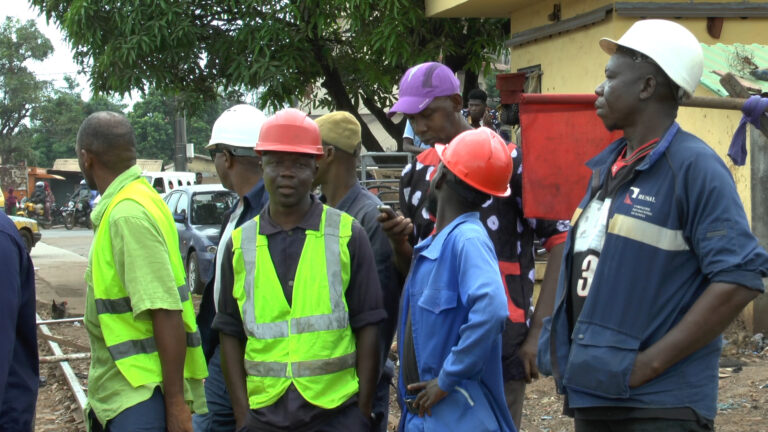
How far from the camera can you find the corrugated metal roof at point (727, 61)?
778 centimetres

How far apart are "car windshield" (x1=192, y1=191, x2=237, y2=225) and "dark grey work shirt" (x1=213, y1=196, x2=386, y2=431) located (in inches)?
436

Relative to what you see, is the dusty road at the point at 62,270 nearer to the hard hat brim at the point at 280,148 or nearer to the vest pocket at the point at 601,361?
the hard hat brim at the point at 280,148

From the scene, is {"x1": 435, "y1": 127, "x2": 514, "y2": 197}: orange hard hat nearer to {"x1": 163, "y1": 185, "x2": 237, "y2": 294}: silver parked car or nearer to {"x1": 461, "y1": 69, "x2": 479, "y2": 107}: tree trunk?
{"x1": 163, "y1": 185, "x2": 237, "y2": 294}: silver parked car

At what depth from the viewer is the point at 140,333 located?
3045 millimetres

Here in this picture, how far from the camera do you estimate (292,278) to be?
301cm

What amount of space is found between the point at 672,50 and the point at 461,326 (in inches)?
41.6

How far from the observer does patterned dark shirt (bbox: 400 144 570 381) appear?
3246 mm

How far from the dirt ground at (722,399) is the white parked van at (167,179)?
17.2 meters

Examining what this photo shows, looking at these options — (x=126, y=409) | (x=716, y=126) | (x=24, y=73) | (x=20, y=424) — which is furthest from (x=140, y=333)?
(x=24, y=73)

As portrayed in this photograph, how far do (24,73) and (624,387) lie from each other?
48.6m

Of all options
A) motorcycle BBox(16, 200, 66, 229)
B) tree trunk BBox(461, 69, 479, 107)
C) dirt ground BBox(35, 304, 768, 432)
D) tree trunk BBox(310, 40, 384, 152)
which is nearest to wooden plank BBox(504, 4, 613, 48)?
tree trunk BBox(461, 69, 479, 107)

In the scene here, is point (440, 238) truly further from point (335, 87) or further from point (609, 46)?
point (335, 87)

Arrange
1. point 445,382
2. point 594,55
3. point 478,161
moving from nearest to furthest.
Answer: point 445,382 < point 478,161 < point 594,55

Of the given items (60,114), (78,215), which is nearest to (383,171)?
(78,215)
